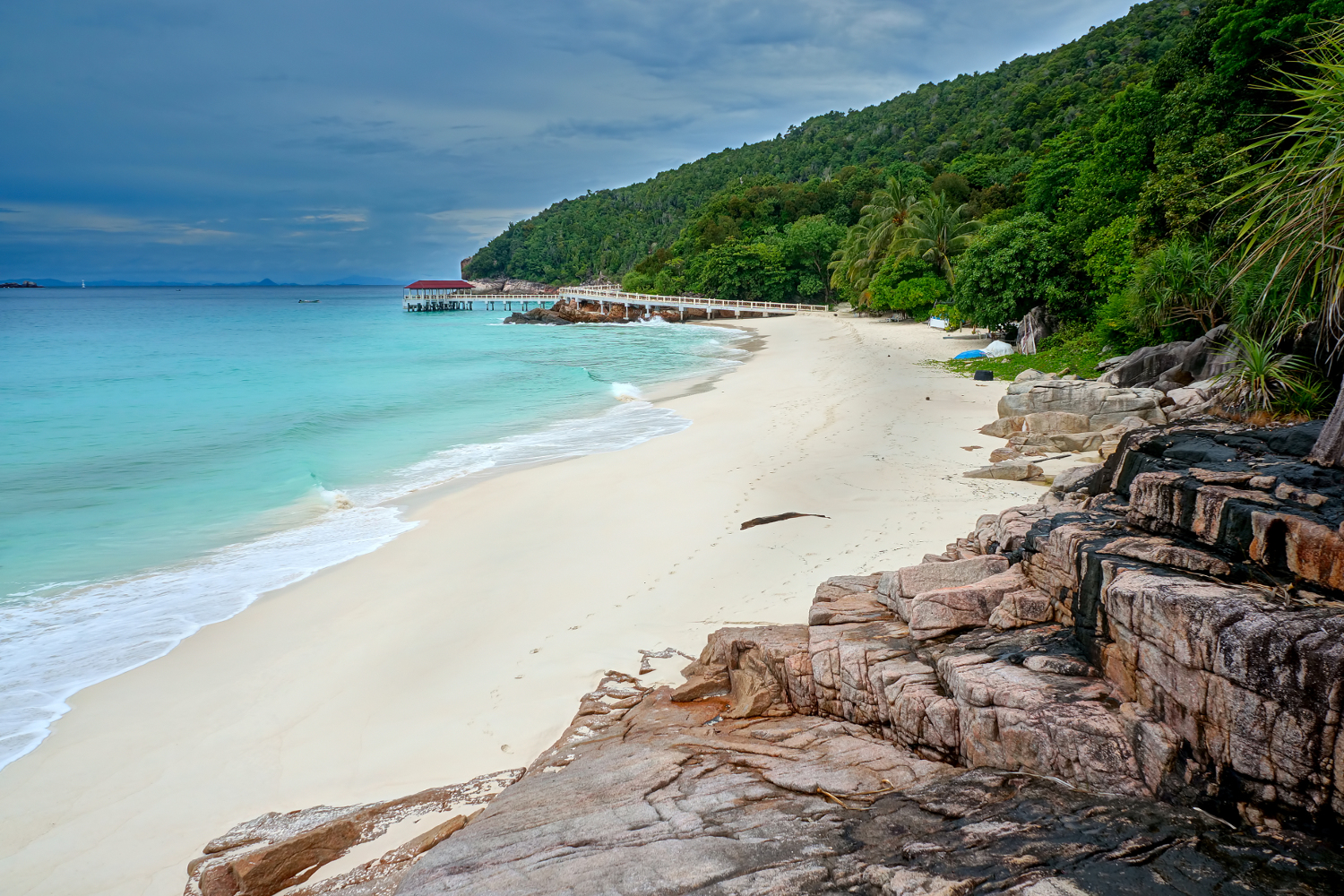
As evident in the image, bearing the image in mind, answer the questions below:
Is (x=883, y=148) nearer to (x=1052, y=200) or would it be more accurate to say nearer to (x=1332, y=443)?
(x=1052, y=200)

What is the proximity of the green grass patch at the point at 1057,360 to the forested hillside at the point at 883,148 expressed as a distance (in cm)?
2774

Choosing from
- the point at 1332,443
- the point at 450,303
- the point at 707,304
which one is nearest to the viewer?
the point at 1332,443

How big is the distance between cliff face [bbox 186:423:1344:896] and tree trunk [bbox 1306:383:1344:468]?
5.7 inches

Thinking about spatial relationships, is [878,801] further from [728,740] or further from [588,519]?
[588,519]

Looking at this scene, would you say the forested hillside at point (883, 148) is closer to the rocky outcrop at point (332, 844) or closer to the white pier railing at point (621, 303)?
the white pier railing at point (621, 303)

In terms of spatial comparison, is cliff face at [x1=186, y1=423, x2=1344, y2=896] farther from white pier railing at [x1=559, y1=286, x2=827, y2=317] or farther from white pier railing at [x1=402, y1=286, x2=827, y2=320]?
white pier railing at [x1=402, y1=286, x2=827, y2=320]

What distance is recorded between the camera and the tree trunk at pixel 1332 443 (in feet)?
12.6

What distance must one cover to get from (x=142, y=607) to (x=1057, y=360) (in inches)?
850

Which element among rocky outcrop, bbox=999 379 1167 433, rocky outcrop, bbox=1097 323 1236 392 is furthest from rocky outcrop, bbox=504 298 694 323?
rocky outcrop, bbox=999 379 1167 433

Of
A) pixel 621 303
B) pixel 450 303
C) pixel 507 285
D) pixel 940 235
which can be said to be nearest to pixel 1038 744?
pixel 940 235

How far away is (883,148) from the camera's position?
330ft

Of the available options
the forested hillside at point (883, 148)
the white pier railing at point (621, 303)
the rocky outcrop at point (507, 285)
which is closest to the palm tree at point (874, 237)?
the white pier railing at point (621, 303)

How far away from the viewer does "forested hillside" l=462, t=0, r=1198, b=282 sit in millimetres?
65438

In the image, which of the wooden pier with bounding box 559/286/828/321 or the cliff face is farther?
the wooden pier with bounding box 559/286/828/321
